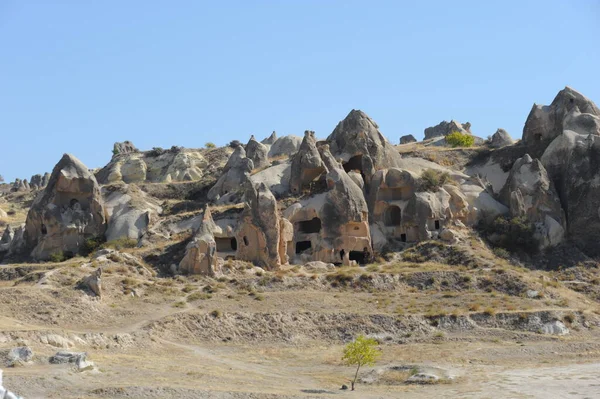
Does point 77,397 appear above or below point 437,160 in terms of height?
below

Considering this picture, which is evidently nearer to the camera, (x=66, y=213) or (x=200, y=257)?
(x=200, y=257)

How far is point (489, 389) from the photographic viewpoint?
32.9 meters

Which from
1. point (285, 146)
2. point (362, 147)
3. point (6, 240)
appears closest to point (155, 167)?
point (285, 146)

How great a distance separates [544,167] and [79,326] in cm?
3097

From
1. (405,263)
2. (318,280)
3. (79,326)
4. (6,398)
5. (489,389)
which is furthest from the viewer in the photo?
(405,263)

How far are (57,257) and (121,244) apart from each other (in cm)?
364

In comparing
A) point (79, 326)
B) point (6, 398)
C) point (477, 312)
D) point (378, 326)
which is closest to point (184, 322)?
point (79, 326)

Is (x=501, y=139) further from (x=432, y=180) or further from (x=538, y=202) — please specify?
(x=538, y=202)

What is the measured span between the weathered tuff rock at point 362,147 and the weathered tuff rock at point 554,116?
31.7ft

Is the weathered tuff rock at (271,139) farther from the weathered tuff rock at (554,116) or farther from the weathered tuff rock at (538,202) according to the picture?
the weathered tuff rock at (538,202)

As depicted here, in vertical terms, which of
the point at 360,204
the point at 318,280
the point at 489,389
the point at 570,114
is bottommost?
the point at 489,389

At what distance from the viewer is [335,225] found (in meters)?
54.3

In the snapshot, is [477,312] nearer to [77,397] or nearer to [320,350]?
[320,350]

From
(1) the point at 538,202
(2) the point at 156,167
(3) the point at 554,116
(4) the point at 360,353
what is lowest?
(4) the point at 360,353
